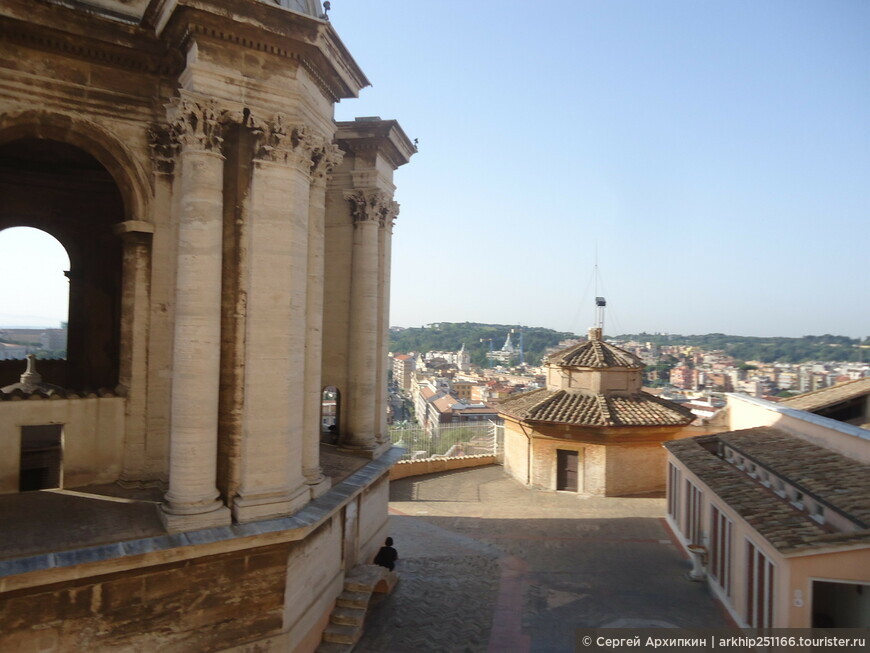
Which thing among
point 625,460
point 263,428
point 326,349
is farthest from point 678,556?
point 263,428

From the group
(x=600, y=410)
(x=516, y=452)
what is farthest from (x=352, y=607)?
(x=516, y=452)

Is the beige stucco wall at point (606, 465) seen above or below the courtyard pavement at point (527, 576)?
above

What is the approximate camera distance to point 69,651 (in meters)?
8.99

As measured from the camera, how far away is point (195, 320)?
1048 cm

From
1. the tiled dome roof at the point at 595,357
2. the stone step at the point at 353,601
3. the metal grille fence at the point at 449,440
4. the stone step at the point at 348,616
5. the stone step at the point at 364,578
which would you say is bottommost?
the metal grille fence at the point at 449,440

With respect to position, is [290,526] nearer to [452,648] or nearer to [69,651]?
[69,651]

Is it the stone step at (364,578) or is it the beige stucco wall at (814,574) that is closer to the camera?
the beige stucco wall at (814,574)

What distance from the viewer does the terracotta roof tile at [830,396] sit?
69.3ft

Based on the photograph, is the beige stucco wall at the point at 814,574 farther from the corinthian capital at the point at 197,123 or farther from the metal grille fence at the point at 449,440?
the metal grille fence at the point at 449,440

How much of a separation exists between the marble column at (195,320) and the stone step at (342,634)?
3.68m

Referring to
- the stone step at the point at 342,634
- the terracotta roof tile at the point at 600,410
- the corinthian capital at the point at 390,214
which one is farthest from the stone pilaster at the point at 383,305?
the terracotta roof tile at the point at 600,410

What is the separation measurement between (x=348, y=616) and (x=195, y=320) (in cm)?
703

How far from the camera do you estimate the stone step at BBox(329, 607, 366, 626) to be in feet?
41.0

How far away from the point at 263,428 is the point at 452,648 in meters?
6.04
